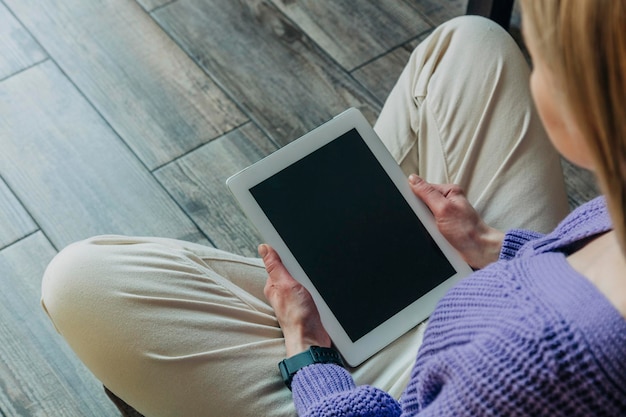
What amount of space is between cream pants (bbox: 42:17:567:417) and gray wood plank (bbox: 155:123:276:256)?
0.38m

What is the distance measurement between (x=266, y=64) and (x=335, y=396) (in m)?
0.93

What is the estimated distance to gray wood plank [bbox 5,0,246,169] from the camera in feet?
4.93

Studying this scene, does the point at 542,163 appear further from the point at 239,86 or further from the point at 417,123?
the point at 239,86

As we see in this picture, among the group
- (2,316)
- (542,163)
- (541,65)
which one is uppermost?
(541,65)

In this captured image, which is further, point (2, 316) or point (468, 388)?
point (2, 316)

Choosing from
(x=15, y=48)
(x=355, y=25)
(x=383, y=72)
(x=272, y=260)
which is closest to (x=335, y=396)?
(x=272, y=260)

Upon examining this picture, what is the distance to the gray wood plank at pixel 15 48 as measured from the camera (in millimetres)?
1591

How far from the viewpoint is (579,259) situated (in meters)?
0.69

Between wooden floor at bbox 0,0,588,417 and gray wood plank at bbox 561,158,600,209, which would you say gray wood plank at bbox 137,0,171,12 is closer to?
wooden floor at bbox 0,0,588,417

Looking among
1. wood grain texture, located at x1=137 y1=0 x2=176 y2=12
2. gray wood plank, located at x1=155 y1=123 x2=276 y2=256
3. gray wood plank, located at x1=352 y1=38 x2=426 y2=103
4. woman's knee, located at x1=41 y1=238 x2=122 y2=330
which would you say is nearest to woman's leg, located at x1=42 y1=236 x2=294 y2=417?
woman's knee, located at x1=41 y1=238 x2=122 y2=330

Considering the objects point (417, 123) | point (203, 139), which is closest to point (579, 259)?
point (417, 123)

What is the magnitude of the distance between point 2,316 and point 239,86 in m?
0.60

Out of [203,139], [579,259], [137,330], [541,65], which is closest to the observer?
[541,65]

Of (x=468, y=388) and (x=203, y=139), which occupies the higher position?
(x=468, y=388)
